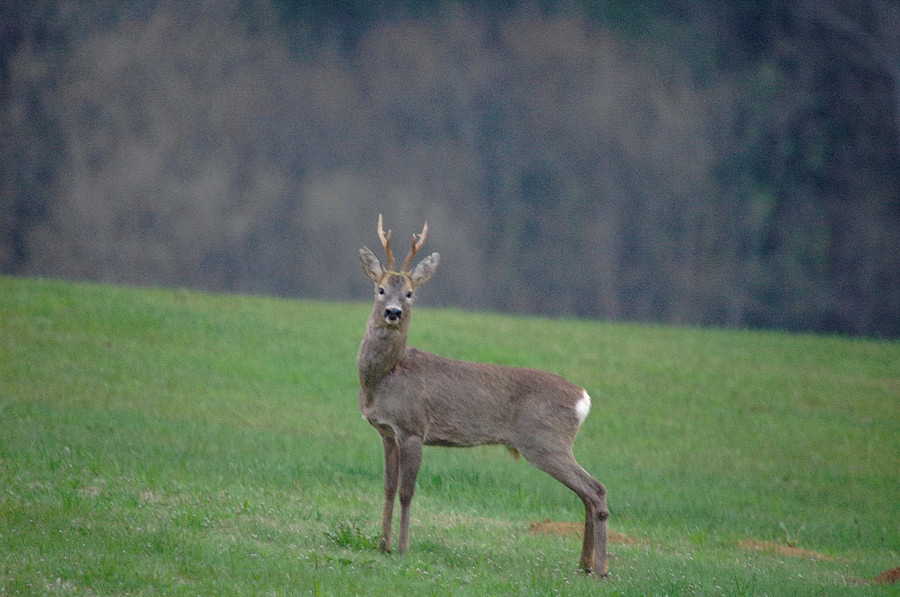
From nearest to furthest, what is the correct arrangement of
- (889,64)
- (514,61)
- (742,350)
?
(742,350) < (889,64) < (514,61)

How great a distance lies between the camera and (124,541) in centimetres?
644

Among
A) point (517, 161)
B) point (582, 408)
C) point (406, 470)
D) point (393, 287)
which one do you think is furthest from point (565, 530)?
point (517, 161)

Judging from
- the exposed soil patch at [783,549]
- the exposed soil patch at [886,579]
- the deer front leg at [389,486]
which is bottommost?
the exposed soil patch at [783,549]

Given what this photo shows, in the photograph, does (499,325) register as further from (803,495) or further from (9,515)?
(9,515)

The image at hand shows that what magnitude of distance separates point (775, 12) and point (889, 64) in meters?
3.25

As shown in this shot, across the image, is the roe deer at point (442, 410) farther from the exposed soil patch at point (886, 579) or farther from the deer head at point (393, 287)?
the exposed soil patch at point (886, 579)

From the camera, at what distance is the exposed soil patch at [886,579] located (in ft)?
24.4

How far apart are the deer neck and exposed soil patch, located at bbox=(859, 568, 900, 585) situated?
11.7ft

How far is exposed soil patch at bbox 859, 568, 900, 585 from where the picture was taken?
7445 millimetres

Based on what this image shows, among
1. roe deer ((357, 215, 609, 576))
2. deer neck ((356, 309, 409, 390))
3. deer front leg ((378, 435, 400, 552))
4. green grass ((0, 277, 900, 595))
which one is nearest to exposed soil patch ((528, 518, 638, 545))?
green grass ((0, 277, 900, 595))

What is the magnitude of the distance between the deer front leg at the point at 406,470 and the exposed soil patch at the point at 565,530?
1.69m

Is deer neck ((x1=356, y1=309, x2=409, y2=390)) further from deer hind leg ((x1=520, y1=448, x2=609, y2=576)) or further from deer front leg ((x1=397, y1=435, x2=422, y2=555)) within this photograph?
deer hind leg ((x1=520, y1=448, x2=609, y2=576))

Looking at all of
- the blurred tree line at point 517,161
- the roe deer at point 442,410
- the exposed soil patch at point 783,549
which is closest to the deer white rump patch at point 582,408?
the roe deer at point 442,410

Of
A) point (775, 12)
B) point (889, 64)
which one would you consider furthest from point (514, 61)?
point (889, 64)
